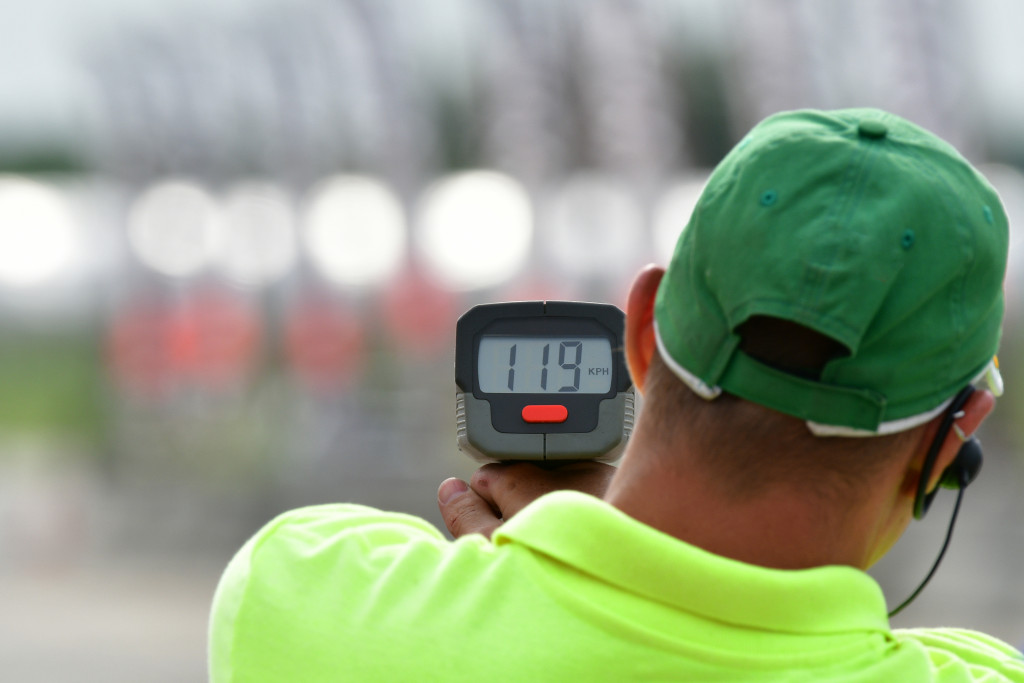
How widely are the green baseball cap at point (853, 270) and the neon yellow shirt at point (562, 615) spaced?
17cm

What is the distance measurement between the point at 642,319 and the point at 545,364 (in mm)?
391

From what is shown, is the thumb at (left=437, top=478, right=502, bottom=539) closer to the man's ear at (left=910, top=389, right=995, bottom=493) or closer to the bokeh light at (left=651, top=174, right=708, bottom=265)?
the man's ear at (left=910, top=389, right=995, bottom=493)

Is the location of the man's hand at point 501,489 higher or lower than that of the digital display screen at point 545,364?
lower

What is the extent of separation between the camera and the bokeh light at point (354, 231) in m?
21.0

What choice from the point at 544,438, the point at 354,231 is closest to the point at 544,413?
the point at 544,438

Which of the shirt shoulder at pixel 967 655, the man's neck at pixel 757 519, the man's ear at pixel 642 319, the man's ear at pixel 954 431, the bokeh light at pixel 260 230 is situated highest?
the man's ear at pixel 642 319

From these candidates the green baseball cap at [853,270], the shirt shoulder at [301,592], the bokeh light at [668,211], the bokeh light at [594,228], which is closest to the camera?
the green baseball cap at [853,270]

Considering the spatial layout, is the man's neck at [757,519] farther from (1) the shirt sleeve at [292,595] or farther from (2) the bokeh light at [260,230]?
(2) the bokeh light at [260,230]

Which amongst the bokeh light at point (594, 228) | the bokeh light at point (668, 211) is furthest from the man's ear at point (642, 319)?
the bokeh light at point (668, 211)

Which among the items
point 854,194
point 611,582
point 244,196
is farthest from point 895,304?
point 244,196

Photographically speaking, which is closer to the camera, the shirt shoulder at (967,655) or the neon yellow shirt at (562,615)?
the neon yellow shirt at (562,615)

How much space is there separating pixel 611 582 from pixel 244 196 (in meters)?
23.7

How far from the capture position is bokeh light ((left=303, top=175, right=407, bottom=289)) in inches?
827

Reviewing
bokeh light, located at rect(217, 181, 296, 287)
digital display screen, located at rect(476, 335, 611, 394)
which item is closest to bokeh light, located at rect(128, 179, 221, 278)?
bokeh light, located at rect(217, 181, 296, 287)
